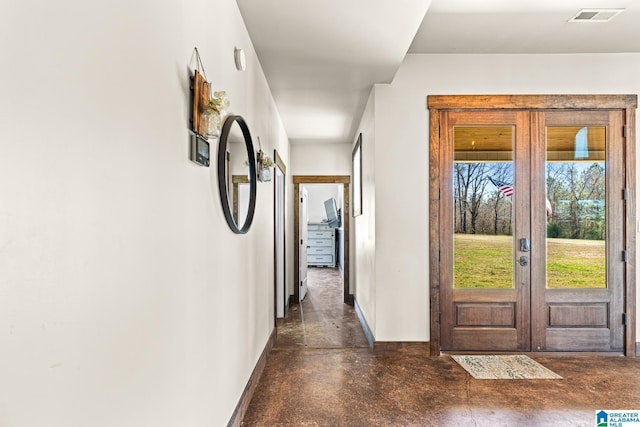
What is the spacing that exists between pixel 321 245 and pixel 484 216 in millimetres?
6331

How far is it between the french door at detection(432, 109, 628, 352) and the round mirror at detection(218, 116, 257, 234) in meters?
1.77

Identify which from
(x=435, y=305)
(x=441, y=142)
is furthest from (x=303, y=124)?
(x=435, y=305)

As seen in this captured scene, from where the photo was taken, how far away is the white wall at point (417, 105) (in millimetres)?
3311

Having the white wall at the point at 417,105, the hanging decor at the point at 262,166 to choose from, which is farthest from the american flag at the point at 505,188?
the hanging decor at the point at 262,166

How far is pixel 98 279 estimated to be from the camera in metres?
0.85

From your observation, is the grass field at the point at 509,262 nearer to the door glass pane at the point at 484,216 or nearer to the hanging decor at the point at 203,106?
the door glass pane at the point at 484,216

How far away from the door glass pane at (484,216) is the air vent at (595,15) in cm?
94

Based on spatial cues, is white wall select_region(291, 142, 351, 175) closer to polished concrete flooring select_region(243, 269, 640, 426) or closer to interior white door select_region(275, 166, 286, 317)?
interior white door select_region(275, 166, 286, 317)

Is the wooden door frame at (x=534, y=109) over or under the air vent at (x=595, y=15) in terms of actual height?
under

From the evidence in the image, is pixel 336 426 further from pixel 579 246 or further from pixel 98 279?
pixel 579 246

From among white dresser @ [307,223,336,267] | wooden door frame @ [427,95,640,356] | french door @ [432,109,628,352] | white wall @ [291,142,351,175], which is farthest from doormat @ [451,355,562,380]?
white dresser @ [307,223,336,267]

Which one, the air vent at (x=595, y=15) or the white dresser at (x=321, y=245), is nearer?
the air vent at (x=595, y=15)

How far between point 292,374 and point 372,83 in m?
2.59

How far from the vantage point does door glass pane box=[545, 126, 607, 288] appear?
3.31 metres
